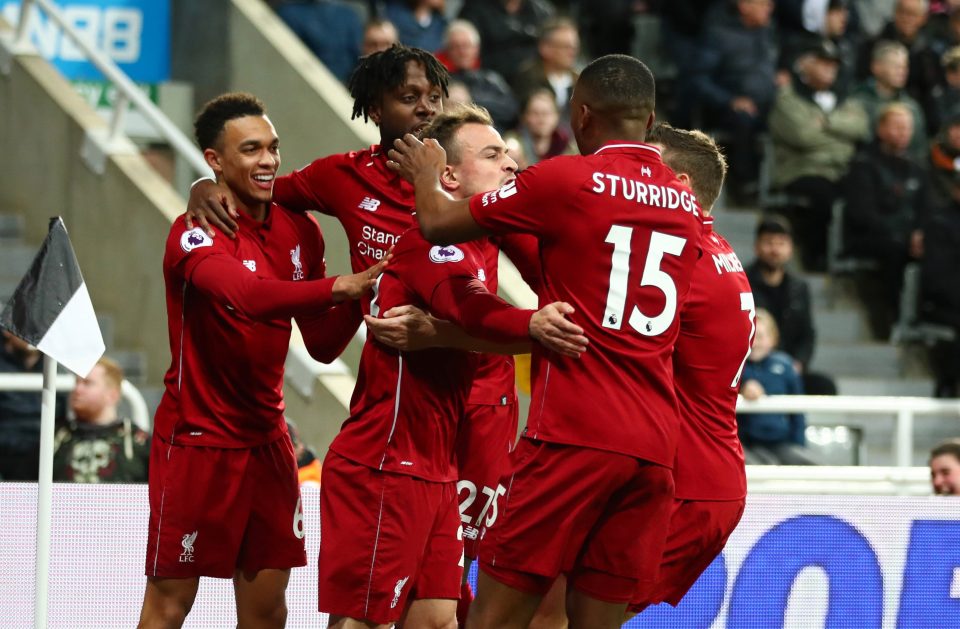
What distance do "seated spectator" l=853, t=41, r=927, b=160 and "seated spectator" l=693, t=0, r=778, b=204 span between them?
80 centimetres

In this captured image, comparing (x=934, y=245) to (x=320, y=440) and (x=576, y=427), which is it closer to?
(x=320, y=440)

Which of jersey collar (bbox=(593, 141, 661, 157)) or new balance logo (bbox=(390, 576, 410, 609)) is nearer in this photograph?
jersey collar (bbox=(593, 141, 661, 157))

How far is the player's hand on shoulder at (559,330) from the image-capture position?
5133 millimetres

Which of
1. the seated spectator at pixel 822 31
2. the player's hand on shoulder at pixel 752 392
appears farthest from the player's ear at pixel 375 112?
the seated spectator at pixel 822 31

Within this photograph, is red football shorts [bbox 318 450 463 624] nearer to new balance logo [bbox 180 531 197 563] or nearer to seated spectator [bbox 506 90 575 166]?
new balance logo [bbox 180 531 197 563]

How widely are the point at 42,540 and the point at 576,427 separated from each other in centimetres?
220

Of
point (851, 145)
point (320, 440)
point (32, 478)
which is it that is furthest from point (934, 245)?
point (32, 478)

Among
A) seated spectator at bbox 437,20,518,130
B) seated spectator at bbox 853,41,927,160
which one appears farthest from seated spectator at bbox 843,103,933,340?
seated spectator at bbox 437,20,518,130

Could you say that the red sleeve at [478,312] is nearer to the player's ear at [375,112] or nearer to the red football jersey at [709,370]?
the red football jersey at [709,370]

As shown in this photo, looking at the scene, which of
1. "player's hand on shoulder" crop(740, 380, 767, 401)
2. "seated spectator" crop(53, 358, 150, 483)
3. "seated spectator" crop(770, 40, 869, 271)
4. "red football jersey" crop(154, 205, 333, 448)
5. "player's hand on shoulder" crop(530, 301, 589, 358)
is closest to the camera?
"player's hand on shoulder" crop(530, 301, 589, 358)

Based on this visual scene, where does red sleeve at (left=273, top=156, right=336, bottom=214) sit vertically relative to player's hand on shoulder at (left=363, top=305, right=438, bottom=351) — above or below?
above

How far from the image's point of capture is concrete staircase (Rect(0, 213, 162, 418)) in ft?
35.0

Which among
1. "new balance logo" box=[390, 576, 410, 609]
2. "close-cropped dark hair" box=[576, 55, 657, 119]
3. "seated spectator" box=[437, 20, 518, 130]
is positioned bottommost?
"new balance logo" box=[390, 576, 410, 609]

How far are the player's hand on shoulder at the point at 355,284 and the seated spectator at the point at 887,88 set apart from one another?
26.7ft
